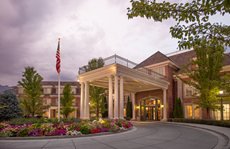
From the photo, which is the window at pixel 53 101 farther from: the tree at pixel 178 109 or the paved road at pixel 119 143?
the paved road at pixel 119 143

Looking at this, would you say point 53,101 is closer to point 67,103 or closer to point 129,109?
point 67,103

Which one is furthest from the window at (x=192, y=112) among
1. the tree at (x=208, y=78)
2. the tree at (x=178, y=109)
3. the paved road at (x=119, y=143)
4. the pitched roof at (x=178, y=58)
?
the paved road at (x=119, y=143)

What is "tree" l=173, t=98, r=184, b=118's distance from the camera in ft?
93.4

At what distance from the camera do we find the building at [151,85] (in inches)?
860

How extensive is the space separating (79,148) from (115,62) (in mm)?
12601

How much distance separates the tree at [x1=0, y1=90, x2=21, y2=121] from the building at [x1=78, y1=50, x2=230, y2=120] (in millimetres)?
7305

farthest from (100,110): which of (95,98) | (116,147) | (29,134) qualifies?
(116,147)

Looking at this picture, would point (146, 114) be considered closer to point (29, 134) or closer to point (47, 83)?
point (29, 134)

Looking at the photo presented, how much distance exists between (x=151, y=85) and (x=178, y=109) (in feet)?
16.8

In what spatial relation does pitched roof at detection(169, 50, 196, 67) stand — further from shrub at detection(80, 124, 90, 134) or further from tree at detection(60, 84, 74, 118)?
shrub at detection(80, 124, 90, 134)

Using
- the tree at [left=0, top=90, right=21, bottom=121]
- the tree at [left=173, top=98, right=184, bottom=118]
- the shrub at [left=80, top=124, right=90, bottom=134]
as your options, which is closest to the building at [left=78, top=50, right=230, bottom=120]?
the tree at [left=173, top=98, right=184, bottom=118]

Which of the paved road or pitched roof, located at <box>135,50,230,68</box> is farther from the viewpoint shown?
pitched roof, located at <box>135,50,230,68</box>

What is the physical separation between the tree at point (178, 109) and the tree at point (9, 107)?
19630 mm

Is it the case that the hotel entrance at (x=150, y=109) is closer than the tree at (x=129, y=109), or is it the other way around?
the hotel entrance at (x=150, y=109)
